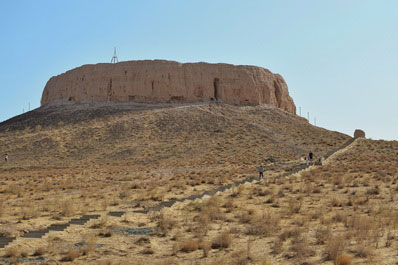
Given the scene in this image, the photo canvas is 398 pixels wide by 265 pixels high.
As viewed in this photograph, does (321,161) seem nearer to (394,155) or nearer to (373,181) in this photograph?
(394,155)

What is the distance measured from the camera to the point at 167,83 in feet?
175

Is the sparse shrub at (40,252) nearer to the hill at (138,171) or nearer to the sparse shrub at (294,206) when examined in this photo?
the hill at (138,171)

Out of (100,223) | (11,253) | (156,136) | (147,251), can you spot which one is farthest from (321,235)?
(156,136)

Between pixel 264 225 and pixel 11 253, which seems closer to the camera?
pixel 11 253

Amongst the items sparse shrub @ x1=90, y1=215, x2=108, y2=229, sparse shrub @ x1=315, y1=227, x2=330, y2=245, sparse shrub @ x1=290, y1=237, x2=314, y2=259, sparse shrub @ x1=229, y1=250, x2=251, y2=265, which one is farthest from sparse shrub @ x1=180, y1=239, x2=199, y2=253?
sparse shrub @ x1=90, y1=215, x2=108, y2=229

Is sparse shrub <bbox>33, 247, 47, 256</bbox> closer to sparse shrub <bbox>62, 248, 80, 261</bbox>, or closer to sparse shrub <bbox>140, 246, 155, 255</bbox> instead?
sparse shrub <bbox>62, 248, 80, 261</bbox>

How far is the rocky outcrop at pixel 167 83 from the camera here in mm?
53375

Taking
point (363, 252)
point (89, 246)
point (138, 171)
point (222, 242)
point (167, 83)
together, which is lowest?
point (363, 252)

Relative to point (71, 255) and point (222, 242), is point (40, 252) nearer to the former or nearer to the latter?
point (71, 255)

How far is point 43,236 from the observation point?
9.31 meters

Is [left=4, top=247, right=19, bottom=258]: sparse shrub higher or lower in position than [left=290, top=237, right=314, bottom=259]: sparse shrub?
higher

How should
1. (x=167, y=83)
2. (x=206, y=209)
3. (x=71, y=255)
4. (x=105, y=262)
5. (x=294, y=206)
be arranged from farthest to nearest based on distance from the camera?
(x=167, y=83) < (x=294, y=206) < (x=206, y=209) < (x=71, y=255) < (x=105, y=262)

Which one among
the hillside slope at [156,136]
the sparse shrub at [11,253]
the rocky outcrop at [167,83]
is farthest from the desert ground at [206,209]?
the rocky outcrop at [167,83]

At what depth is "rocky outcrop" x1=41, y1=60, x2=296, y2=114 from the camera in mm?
53375
